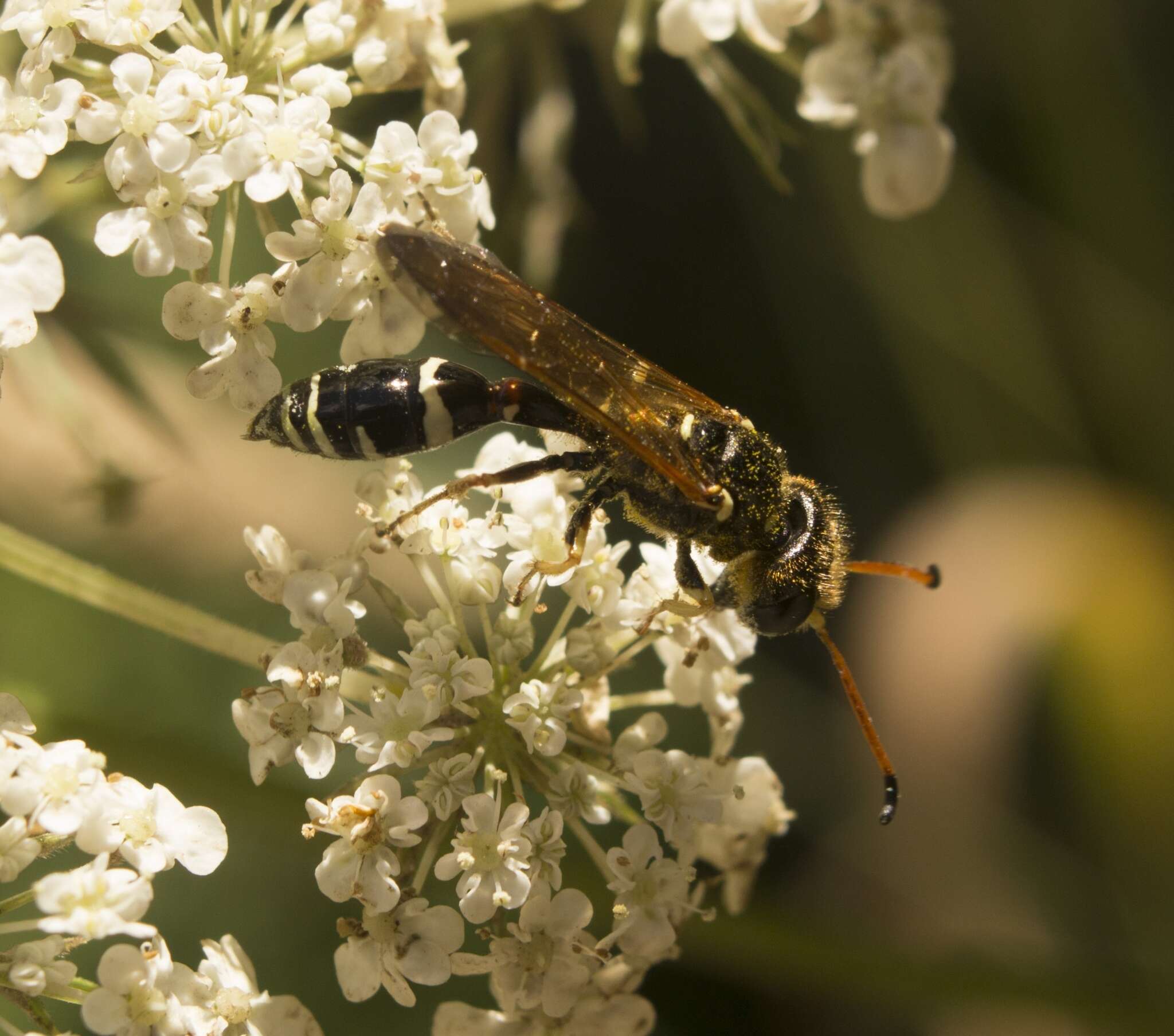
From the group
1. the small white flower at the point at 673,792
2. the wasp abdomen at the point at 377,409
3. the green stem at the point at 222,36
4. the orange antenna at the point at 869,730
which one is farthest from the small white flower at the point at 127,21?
the orange antenna at the point at 869,730

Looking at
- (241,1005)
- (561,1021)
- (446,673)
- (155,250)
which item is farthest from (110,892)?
(155,250)

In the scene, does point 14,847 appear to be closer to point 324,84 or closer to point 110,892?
point 110,892

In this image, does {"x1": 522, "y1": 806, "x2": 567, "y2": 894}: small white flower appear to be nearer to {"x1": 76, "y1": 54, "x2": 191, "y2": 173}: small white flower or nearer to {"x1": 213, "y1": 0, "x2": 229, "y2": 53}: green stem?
{"x1": 76, "y1": 54, "x2": 191, "y2": 173}: small white flower

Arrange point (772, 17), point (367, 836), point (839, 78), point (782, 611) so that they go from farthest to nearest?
point (839, 78) < point (772, 17) < point (782, 611) < point (367, 836)

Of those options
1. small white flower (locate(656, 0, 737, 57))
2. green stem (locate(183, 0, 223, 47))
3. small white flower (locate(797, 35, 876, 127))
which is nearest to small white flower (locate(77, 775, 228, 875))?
green stem (locate(183, 0, 223, 47))

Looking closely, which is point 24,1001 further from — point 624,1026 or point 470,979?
point 470,979
